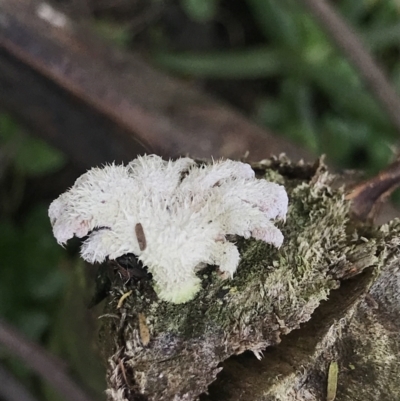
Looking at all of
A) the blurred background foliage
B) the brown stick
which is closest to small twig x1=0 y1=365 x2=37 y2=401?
the blurred background foliage

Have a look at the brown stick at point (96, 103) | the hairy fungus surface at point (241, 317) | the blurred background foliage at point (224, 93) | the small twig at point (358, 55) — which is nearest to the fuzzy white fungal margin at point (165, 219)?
the hairy fungus surface at point (241, 317)

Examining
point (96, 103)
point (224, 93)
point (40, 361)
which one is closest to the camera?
point (40, 361)

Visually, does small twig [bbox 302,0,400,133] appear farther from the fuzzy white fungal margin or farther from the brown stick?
the fuzzy white fungal margin


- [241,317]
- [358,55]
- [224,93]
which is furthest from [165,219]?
[224,93]

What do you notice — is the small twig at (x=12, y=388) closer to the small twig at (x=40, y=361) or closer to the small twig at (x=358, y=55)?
the small twig at (x=40, y=361)

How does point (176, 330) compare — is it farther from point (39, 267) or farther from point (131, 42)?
point (131, 42)

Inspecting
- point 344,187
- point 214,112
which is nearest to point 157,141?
point 214,112

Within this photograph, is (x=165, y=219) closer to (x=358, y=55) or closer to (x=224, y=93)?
(x=358, y=55)
